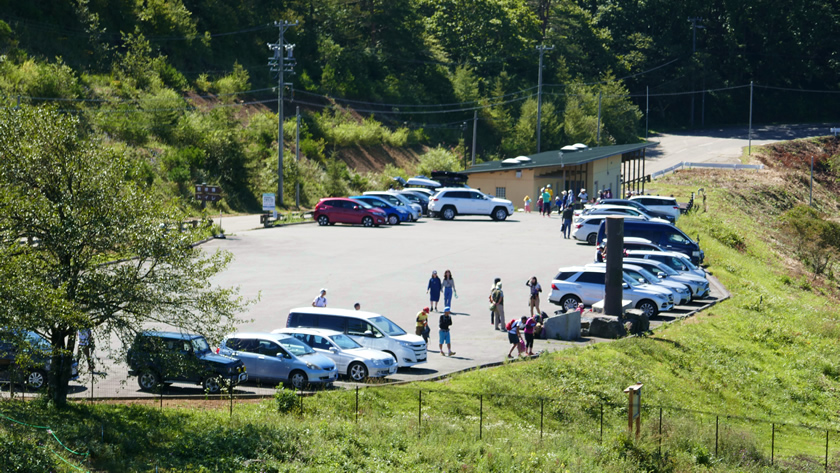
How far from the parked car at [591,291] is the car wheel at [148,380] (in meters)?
14.3

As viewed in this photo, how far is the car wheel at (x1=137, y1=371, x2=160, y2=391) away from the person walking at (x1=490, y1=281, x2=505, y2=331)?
33.1 ft

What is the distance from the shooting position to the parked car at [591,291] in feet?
96.2

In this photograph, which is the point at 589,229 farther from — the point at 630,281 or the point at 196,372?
the point at 196,372

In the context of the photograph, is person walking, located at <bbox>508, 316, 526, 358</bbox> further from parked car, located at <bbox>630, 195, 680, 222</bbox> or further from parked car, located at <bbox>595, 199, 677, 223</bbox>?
parked car, located at <bbox>630, 195, 680, 222</bbox>

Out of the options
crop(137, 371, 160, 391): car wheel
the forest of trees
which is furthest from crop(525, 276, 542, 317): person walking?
the forest of trees

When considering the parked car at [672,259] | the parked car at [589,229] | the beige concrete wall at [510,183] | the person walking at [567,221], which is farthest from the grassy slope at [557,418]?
the beige concrete wall at [510,183]

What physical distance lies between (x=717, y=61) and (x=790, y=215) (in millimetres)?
63406

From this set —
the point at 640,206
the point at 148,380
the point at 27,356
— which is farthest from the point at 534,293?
the point at 640,206

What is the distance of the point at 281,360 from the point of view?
2027 cm

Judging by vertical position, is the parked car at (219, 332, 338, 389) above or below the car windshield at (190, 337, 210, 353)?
below

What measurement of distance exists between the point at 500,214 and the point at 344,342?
30.0 m

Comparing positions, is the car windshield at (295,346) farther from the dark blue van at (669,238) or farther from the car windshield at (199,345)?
the dark blue van at (669,238)

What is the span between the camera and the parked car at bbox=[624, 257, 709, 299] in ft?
105

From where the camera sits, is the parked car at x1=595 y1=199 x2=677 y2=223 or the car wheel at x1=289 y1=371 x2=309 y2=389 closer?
the car wheel at x1=289 y1=371 x2=309 y2=389
